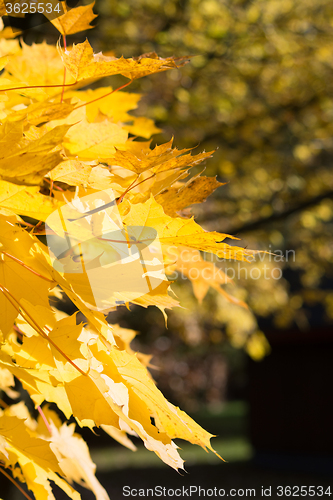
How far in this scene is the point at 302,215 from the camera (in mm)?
3635

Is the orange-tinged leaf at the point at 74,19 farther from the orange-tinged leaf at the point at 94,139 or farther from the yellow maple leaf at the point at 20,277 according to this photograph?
the yellow maple leaf at the point at 20,277

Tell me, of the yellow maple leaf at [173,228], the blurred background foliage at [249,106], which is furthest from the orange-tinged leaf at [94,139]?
the blurred background foliage at [249,106]

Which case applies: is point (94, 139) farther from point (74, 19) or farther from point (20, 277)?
point (20, 277)

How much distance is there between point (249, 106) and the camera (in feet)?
12.8

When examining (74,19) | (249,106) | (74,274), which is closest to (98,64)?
(74,19)

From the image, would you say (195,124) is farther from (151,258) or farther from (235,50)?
(151,258)

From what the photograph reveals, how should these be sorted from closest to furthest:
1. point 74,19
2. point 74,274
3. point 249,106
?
point 74,274 → point 74,19 → point 249,106

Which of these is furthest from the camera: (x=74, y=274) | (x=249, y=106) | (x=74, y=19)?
(x=249, y=106)

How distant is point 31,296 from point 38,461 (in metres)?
0.28

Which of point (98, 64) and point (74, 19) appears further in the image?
point (74, 19)

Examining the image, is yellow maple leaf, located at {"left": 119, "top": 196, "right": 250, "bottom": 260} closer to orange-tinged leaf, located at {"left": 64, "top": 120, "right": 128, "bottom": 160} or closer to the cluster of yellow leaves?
the cluster of yellow leaves

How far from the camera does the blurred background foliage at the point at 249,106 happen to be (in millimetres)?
3035

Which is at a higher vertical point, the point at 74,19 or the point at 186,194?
the point at 74,19

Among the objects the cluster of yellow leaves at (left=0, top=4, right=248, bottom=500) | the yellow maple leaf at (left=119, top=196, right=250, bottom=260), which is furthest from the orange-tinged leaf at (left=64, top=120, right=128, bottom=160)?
the yellow maple leaf at (left=119, top=196, right=250, bottom=260)
